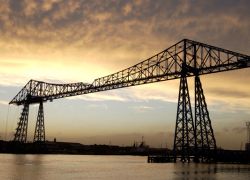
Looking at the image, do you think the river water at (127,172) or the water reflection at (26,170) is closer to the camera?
the water reflection at (26,170)

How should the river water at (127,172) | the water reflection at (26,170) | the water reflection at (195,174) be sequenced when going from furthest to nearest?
the river water at (127,172) < the water reflection at (26,170) < the water reflection at (195,174)

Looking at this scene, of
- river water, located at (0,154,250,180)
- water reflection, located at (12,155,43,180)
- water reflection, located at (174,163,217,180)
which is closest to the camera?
water reflection, located at (174,163,217,180)

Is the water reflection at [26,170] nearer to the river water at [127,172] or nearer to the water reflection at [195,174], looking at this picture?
the river water at [127,172]

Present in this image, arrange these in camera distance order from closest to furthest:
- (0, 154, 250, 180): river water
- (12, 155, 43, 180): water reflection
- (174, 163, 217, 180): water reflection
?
(174, 163, 217, 180): water reflection < (12, 155, 43, 180): water reflection < (0, 154, 250, 180): river water

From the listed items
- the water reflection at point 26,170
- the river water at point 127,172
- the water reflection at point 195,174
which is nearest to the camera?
the water reflection at point 195,174

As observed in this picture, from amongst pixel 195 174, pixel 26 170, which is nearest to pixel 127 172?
pixel 195 174

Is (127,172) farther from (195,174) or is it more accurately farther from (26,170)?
(26,170)

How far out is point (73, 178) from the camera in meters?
39.7

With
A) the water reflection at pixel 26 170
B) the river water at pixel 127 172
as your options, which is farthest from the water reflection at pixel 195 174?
the water reflection at pixel 26 170

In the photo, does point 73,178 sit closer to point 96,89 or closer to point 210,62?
point 210,62

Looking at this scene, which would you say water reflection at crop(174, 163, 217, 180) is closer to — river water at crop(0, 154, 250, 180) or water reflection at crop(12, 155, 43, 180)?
river water at crop(0, 154, 250, 180)

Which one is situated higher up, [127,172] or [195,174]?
[195,174]

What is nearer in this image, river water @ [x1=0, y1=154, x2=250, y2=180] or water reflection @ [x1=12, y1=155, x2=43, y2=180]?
water reflection @ [x1=12, y1=155, x2=43, y2=180]

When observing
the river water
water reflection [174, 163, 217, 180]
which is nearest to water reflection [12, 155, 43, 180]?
the river water
